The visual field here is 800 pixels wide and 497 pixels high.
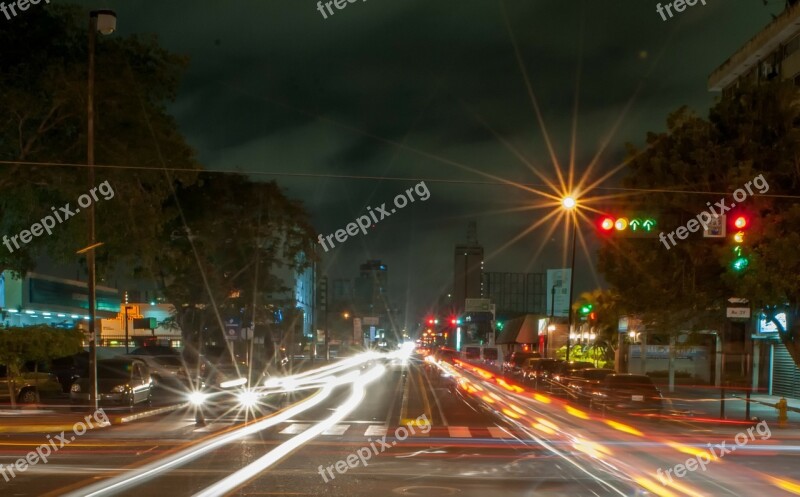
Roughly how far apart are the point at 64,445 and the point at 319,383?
29502 millimetres

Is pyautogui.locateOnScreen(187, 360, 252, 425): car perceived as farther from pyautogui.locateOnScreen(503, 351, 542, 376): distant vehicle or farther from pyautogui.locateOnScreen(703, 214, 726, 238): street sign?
pyautogui.locateOnScreen(503, 351, 542, 376): distant vehicle

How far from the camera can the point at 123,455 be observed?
16609 millimetres

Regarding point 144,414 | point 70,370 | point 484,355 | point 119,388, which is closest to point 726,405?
point 144,414

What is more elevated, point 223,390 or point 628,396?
point 628,396

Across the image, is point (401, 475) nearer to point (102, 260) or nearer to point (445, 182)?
point (445, 182)

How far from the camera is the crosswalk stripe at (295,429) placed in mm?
21750

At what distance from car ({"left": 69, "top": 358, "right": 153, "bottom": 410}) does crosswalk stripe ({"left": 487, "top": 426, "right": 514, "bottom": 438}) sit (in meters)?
11.8

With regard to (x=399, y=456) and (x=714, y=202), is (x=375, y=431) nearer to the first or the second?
(x=399, y=456)

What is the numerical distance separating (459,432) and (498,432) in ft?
3.25

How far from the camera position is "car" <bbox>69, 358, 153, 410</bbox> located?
2811 centimetres

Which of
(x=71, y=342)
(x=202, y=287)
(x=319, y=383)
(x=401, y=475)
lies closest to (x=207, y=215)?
(x=202, y=287)

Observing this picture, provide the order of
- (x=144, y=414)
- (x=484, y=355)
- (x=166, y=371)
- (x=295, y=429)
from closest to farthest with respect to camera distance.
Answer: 1. (x=295, y=429)
2. (x=144, y=414)
3. (x=166, y=371)
4. (x=484, y=355)

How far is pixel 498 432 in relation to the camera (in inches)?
867

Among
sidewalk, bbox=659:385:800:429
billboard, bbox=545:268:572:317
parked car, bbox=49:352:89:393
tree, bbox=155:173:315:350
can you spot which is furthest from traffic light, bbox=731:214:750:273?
billboard, bbox=545:268:572:317
